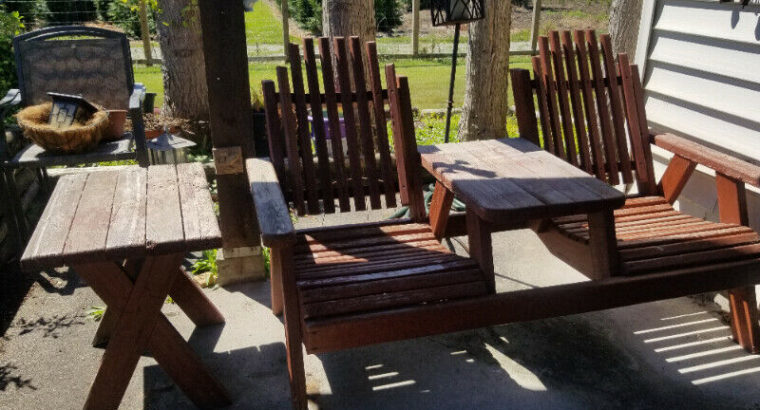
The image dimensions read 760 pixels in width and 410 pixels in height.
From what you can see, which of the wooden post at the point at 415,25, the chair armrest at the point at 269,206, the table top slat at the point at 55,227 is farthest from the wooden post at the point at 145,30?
the chair armrest at the point at 269,206

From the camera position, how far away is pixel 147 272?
218 cm

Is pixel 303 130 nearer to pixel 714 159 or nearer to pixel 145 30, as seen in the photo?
pixel 714 159

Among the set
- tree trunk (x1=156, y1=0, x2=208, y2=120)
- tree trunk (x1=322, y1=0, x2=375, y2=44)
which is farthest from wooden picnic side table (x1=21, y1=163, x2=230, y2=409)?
tree trunk (x1=156, y1=0, x2=208, y2=120)

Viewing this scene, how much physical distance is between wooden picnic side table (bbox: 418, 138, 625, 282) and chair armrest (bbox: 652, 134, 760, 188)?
0.71 metres

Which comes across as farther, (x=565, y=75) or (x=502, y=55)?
(x=502, y=55)

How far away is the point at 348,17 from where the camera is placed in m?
4.73

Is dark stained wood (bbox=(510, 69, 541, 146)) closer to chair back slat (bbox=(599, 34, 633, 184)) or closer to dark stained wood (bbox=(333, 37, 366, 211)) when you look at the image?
chair back slat (bbox=(599, 34, 633, 184))

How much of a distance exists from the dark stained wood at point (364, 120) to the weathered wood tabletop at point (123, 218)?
82cm

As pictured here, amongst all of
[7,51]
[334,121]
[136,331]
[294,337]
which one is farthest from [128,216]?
[7,51]

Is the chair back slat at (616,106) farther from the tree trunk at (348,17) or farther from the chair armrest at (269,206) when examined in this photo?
the tree trunk at (348,17)

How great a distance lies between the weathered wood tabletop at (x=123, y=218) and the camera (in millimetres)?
1960

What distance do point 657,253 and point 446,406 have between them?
42.7 inches

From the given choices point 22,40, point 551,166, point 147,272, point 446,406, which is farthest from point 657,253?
point 22,40

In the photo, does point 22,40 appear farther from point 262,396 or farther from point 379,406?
point 379,406
